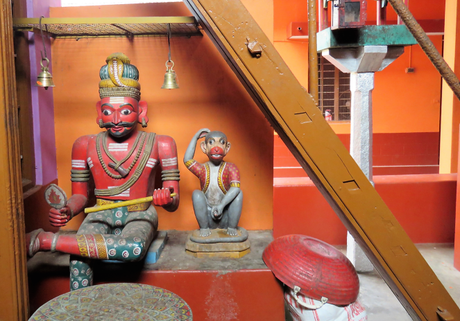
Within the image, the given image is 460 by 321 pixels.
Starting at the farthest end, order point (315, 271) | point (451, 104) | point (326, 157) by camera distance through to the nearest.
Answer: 1. point (451, 104)
2. point (315, 271)
3. point (326, 157)

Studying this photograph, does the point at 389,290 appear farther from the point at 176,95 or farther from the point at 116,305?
the point at 116,305

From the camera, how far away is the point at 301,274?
262 centimetres

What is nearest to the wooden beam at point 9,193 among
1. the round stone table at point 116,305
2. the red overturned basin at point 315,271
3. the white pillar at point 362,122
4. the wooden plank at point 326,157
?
the round stone table at point 116,305

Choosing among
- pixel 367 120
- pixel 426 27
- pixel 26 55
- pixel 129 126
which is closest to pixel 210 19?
pixel 129 126

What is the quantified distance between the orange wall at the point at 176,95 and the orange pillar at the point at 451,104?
130 inches

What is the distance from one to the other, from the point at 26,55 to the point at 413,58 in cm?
778

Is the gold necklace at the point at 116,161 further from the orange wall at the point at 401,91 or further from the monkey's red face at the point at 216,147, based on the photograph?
the orange wall at the point at 401,91

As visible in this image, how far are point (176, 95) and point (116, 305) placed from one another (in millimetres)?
2165

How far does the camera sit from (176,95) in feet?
11.9

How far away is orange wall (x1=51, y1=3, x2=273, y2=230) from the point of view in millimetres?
3594

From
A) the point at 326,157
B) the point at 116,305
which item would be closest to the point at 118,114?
the point at 116,305

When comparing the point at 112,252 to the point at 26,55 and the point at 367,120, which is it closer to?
the point at 26,55

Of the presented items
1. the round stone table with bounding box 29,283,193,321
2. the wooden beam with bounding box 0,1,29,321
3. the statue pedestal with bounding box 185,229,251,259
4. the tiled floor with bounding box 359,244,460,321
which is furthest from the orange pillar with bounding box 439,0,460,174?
the wooden beam with bounding box 0,1,29,321

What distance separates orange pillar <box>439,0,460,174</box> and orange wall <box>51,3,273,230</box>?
10.9ft
